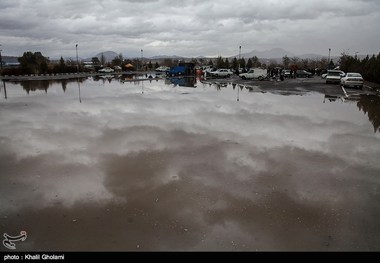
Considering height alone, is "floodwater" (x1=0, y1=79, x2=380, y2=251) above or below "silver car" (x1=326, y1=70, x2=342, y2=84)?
below

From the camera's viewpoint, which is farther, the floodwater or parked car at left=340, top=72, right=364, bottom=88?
parked car at left=340, top=72, right=364, bottom=88

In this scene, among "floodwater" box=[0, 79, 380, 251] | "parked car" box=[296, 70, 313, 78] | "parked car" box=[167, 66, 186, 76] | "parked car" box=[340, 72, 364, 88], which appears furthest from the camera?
"parked car" box=[167, 66, 186, 76]

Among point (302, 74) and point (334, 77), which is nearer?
point (334, 77)

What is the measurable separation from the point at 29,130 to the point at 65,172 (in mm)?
5794

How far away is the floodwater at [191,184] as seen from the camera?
5.20 meters

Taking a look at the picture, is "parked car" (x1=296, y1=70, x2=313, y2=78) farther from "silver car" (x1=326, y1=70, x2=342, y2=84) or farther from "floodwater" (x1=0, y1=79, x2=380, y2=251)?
"floodwater" (x1=0, y1=79, x2=380, y2=251)

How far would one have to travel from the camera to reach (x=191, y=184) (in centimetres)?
723

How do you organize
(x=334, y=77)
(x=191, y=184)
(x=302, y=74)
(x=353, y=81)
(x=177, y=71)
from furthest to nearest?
1. (x=177, y=71)
2. (x=302, y=74)
3. (x=334, y=77)
4. (x=353, y=81)
5. (x=191, y=184)

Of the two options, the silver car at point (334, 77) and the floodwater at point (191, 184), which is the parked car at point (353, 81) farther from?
the floodwater at point (191, 184)

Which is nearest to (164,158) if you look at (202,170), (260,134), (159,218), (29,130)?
(202,170)

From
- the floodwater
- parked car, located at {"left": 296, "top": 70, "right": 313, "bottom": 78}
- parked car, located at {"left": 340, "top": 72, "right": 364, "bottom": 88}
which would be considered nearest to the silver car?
parked car, located at {"left": 340, "top": 72, "right": 364, "bottom": 88}

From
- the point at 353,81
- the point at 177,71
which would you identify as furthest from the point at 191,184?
the point at 177,71

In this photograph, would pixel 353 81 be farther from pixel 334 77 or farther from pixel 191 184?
pixel 191 184

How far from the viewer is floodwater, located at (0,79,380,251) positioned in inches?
205
